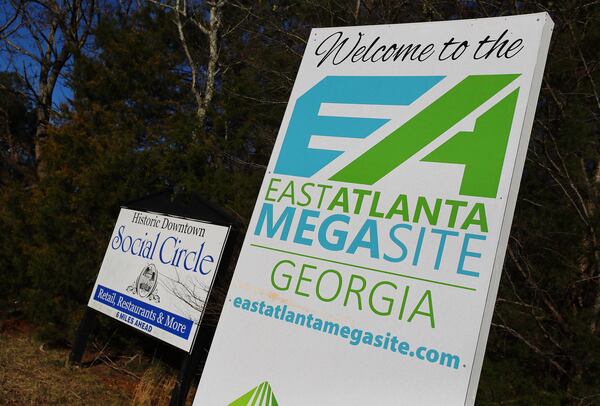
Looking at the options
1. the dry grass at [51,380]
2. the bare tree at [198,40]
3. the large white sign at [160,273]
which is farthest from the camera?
the bare tree at [198,40]

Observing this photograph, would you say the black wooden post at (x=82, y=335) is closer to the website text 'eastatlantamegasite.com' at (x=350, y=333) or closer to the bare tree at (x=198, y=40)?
the bare tree at (x=198, y=40)

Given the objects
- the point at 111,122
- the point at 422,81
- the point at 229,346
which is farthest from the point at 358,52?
the point at 111,122

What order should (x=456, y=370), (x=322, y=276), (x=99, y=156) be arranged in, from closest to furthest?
(x=456, y=370), (x=322, y=276), (x=99, y=156)

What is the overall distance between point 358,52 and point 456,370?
1.39 meters

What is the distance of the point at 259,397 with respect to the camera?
2273 millimetres

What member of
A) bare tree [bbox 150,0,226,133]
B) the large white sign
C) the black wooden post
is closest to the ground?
the black wooden post

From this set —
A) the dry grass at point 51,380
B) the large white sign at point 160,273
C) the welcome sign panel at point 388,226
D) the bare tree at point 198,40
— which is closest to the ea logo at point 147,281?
the large white sign at point 160,273

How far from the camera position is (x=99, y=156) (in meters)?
8.09

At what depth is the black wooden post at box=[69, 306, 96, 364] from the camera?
7047 millimetres

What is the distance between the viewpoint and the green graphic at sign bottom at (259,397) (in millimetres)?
2244

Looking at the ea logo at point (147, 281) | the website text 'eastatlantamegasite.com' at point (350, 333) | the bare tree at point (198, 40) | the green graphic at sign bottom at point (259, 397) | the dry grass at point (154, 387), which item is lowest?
the dry grass at point (154, 387)

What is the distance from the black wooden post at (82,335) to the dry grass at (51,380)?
14 centimetres

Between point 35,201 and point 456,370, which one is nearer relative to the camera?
point 456,370

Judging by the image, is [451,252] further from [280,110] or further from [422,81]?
[280,110]
